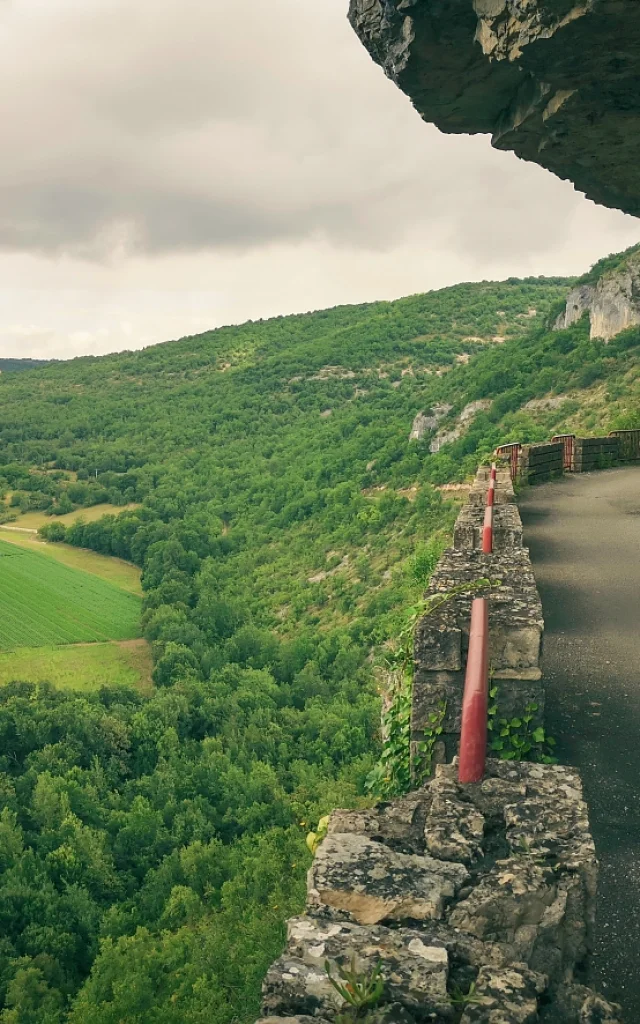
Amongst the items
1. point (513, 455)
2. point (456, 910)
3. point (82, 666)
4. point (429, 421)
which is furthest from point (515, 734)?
point (429, 421)

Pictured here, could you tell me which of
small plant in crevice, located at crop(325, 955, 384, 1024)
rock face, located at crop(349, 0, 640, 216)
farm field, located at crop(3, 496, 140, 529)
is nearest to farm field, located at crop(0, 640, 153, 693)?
farm field, located at crop(3, 496, 140, 529)

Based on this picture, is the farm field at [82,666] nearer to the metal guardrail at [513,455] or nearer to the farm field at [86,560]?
the farm field at [86,560]

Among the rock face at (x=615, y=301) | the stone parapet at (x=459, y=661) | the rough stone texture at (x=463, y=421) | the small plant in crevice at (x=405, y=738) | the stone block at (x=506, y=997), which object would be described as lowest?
the small plant in crevice at (x=405, y=738)

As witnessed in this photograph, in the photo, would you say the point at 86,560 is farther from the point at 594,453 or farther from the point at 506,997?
the point at 506,997

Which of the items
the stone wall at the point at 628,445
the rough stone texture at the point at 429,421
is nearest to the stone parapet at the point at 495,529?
the stone wall at the point at 628,445

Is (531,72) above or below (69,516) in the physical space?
A: above

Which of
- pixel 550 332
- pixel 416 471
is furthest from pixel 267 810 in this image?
pixel 550 332

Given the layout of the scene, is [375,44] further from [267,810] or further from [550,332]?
[550,332]
